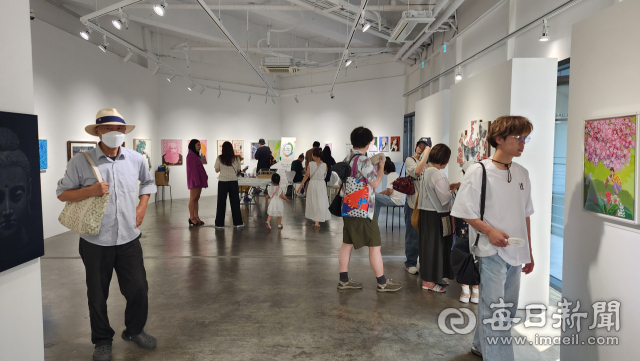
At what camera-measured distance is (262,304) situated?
4.34 metres

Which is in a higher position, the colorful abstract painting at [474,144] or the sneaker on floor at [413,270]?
the colorful abstract painting at [474,144]

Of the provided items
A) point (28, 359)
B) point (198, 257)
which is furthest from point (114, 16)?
point (28, 359)

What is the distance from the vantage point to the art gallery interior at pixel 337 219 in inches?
97.8

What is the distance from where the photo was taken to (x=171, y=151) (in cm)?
1399

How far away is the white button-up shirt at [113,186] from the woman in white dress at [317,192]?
5301mm

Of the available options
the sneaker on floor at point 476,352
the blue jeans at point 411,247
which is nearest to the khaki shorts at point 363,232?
the blue jeans at point 411,247

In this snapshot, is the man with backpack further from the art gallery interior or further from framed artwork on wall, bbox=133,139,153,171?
framed artwork on wall, bbox=133,139,153,171

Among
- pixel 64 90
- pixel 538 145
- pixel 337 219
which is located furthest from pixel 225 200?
pixel 538 145

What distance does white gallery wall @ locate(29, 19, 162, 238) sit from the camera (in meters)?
7.68

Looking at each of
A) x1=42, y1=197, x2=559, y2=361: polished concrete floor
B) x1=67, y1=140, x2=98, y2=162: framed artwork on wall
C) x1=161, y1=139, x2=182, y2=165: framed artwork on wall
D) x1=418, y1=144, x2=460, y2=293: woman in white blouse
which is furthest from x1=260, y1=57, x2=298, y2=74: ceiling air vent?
x1=418, y1=144, x2=460, y2=293: woman in white blouse

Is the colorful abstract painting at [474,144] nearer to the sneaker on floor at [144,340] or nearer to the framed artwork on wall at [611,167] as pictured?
the framed artwork on wall at [611,167]

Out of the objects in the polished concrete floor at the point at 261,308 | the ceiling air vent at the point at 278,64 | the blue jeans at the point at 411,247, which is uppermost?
the ceiling air vent at the point at 278,64

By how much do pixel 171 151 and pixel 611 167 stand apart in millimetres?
13340

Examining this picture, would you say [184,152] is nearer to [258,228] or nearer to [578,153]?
[258,228]
